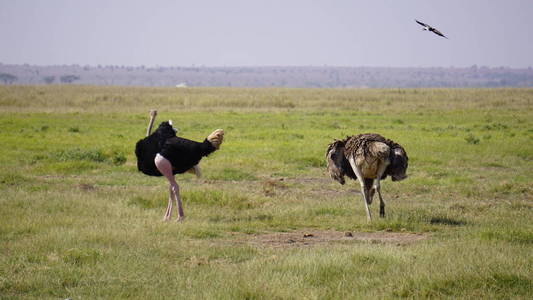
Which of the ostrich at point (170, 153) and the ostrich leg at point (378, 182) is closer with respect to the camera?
the ostrich at point (170, 153)

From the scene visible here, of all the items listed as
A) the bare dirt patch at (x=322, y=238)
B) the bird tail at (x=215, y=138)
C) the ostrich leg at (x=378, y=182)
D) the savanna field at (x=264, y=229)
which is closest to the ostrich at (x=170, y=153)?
the bird tail at (x=215, y=138)

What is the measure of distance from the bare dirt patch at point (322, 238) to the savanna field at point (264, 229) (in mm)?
28

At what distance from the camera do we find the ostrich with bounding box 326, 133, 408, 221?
11.0m

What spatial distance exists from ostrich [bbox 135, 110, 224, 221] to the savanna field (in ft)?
2.33

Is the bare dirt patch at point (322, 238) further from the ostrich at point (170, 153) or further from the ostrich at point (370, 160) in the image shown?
the ostrich at point (170, 153)

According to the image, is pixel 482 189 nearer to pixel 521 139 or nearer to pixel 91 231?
pixel 91 231

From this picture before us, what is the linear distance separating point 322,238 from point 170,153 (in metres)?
2.57

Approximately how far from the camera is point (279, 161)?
18906 mm

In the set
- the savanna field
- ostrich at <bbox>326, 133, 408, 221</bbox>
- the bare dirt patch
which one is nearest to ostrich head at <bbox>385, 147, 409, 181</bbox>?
ostrich at <bbox>326, 133, 408, 221</bbox>

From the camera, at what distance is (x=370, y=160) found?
1105cm

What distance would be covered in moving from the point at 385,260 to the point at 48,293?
11.9 ft

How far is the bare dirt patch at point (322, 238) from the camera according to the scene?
9.78m

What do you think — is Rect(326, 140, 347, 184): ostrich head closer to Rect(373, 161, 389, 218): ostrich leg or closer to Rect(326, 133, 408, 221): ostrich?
Rect(326, 133, 408, 221): ostrich

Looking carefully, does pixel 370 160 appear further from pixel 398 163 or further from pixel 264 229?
pixel 264 229
